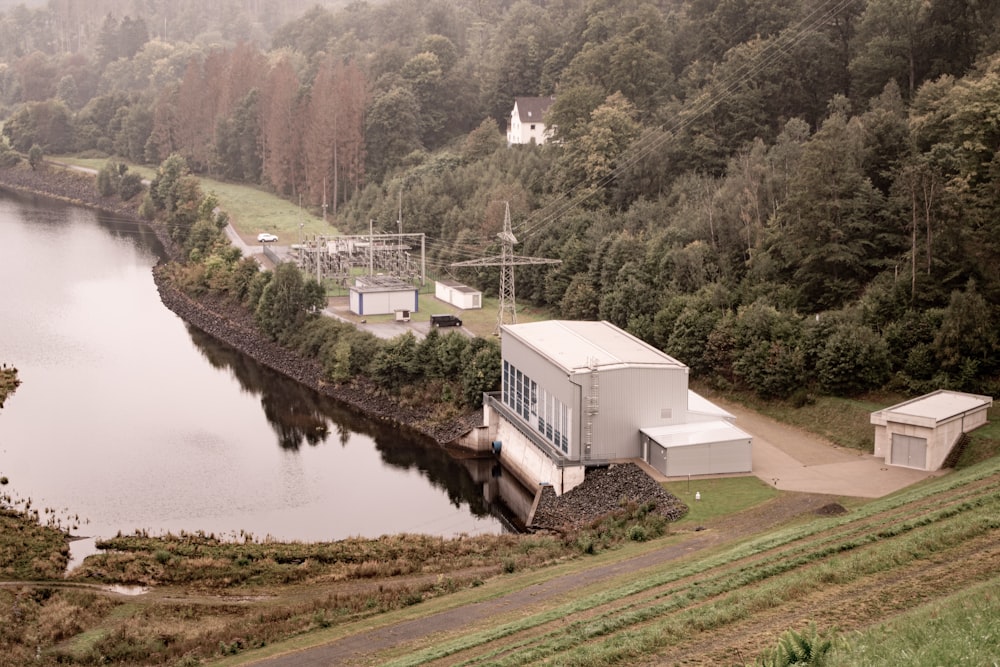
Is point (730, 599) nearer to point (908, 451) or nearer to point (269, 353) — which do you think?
point (908, 451)

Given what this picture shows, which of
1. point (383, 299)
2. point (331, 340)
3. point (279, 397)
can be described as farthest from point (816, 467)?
point (383, 299)

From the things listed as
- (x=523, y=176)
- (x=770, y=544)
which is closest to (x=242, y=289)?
(x=523, y=176)

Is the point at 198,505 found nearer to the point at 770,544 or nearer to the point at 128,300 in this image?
the point at 770,544

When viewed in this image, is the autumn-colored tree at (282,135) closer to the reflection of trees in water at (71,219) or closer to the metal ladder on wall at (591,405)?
the reflection of trees in water at (71,219)

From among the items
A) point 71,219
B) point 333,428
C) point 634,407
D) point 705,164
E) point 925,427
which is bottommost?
point 333,428

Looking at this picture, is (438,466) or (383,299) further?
(383,299)

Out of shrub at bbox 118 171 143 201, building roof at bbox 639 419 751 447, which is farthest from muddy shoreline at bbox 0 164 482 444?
building roof at bbox 639 419 751 447

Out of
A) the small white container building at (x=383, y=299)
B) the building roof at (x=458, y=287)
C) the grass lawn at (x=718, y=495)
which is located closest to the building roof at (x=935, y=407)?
the grass lawn at (x=718, y=495)
